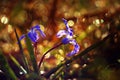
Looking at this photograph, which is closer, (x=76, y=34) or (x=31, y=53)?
(x=31, y=53)

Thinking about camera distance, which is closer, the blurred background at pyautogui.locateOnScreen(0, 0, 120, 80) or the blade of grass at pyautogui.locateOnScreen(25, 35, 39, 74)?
the blade of grass at pyautogui.locateOnScreen(25, 35, 39, 74)

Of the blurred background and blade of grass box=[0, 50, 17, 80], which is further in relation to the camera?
the blurred background

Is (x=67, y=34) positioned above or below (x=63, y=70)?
above

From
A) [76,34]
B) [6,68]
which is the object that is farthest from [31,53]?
[76,34]

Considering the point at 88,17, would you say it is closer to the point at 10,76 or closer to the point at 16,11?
the point at 10,76

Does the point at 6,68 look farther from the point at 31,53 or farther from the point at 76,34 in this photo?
the point at 76,34

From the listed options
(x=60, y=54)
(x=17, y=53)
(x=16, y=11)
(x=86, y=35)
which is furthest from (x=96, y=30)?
(x=16, y=11)

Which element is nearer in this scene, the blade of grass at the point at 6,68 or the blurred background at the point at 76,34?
the blade of grass at the point at 6,68

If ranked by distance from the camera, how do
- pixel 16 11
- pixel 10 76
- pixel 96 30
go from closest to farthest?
pixel 16 11 < pixel 10 76 < pixel 96 30

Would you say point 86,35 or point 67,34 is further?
point 86,35

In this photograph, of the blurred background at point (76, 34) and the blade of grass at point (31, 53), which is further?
the blurred background at point (76, 34)

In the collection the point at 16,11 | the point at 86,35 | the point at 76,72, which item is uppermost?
the point at 16,11
